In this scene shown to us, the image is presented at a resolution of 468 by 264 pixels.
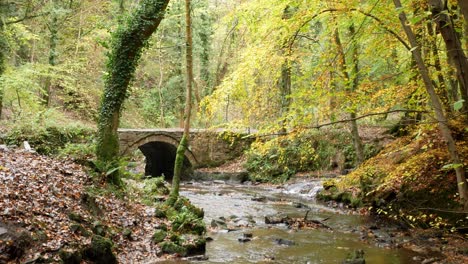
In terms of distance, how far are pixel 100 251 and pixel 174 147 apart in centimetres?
1856

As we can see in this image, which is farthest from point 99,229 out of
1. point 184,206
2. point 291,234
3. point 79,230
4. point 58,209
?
point 291,234

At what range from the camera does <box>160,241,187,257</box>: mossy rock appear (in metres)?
8.11

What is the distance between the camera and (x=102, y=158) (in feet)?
34.8

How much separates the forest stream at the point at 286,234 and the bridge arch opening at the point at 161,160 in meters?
8.63

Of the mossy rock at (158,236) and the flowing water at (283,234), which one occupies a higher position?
the mossy rock at (158,236)

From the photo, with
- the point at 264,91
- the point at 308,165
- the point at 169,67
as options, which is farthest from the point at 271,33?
the point at 169,67

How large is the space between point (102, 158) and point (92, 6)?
50.1 ft

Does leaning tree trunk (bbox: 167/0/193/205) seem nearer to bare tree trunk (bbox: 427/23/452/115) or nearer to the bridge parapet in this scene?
bare tree trunk (bbox: 427/23/452/115)

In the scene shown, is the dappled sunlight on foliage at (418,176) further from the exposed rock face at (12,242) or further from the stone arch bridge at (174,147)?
the stone arch bridge at (174,147)

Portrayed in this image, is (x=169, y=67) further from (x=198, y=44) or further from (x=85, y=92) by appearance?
(x=85, y=92)

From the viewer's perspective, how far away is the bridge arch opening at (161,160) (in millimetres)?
25891

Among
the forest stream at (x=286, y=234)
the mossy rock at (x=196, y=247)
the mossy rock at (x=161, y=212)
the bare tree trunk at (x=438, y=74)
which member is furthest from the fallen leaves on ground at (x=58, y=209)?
the bare tree trunk at (x=438, y=74)

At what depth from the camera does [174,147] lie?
25047 mm

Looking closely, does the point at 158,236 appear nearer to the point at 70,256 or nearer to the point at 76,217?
the point at 76,217
